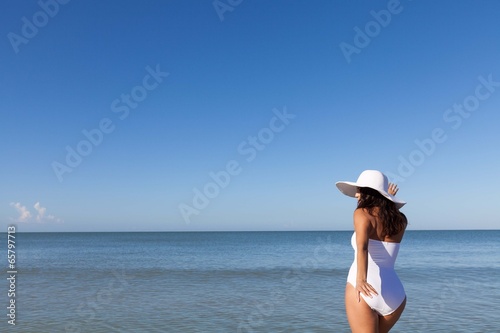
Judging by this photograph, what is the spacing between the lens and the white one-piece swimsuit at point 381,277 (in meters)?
3.42

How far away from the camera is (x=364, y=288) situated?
3.39 metres

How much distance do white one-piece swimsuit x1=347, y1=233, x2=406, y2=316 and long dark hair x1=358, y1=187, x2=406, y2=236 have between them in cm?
13

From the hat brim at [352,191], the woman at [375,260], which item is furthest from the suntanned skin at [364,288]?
the hat brim at [352,191]

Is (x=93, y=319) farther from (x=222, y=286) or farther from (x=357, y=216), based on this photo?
(x=357, y=216)

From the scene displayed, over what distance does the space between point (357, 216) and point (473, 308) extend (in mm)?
10355

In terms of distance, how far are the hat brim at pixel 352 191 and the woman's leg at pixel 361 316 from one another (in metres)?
0.70

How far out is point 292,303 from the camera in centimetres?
1252

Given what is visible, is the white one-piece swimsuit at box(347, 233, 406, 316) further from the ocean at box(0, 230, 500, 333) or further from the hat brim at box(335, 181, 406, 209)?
the ocean at box(0, 230, 500, 333)

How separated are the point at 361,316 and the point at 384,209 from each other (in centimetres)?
79

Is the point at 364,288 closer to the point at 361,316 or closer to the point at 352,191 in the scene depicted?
the point at 361,316

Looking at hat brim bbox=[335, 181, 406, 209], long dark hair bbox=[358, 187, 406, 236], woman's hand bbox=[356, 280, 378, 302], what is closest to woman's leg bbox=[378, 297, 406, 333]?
woman's hand bbox=[356, 280, 378, 302]

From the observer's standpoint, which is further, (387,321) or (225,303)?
(225,303)

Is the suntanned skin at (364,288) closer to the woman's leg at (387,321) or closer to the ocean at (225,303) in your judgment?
the woman's leg at (387,321)

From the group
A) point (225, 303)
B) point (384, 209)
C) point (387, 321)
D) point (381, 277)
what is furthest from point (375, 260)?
point (225, 303)
